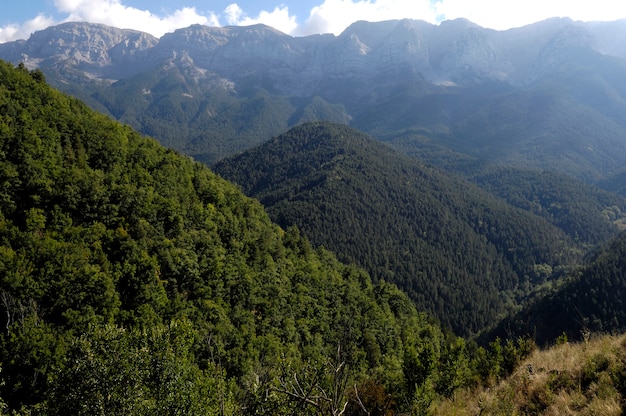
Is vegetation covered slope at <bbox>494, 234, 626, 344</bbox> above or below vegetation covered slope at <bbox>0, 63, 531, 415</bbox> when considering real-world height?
below

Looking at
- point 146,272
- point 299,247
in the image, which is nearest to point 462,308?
point 299,247

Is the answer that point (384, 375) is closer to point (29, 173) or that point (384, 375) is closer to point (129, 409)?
point (129, 409)

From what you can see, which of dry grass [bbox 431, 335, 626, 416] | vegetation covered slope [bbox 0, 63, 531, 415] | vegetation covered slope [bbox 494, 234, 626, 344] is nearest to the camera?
dry grass [bbox 431, 335, 626, 416]

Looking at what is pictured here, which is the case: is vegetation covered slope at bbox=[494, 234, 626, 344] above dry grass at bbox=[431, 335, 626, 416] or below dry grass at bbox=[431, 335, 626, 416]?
below

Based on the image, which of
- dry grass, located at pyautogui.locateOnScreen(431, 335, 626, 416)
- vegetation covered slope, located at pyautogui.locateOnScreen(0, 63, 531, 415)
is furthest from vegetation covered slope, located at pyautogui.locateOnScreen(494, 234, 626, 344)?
dry grass, located at pyautogui.locateOnScreen(431, 335, 626, 416)

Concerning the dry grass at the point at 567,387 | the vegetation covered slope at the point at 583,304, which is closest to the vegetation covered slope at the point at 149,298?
the dry grass at the point at 567,387

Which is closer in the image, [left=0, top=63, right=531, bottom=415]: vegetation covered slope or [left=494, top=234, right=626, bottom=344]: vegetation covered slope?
[left=0, top=63, right=531, bottom=415]: vegetation covered slope

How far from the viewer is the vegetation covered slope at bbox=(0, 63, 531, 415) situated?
22656mm

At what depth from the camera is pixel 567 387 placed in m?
13.5

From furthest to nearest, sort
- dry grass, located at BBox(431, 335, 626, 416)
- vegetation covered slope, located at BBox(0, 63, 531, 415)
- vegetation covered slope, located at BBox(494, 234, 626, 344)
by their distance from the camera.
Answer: vegetation covered slope, located at BBox(494, 234, 626, 344)
vegetation covered slope, located at BBox(0, 63, 531, 415)
dry grass, located at BBox(431, 335, 626, 416)

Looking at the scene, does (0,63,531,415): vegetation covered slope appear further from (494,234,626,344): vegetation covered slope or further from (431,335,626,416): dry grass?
(494,234,626,344): vegetation covered slope

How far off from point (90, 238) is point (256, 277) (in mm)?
26981

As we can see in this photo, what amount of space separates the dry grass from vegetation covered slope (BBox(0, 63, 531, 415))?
532cm

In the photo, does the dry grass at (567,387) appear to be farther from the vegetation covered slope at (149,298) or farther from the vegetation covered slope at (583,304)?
the vegetation covered slope at (583,304)
